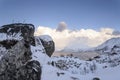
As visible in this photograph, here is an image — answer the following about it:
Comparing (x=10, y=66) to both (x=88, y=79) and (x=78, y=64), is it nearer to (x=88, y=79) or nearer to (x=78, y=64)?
(x=88, y=79)

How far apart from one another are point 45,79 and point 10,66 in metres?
9.66

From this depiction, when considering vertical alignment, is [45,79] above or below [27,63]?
below

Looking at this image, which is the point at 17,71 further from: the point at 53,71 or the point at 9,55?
the point at 53,71

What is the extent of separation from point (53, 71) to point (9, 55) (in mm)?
13597

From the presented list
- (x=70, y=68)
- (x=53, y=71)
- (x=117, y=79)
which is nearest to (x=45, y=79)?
(x=53, y=71)

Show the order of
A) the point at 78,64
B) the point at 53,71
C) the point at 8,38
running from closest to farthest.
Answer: the point at 8,38 < the point at 53,71 < the point at 78,64

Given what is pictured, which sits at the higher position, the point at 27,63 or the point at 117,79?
the point at 27,63

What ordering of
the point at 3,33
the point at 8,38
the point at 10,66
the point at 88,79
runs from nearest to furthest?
the point at 10,66 < the point at 8,38 < the point at 3,33 < the point at 88,79

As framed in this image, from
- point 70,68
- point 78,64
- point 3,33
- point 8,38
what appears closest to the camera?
point 8,38

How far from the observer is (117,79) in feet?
122

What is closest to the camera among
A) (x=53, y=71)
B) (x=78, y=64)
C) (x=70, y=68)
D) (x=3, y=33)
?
(x=3, y=33)

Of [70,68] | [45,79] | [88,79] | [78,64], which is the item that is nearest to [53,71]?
[45,79]

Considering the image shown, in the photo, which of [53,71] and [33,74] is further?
[53,71]

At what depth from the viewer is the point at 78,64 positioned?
2596 inches
